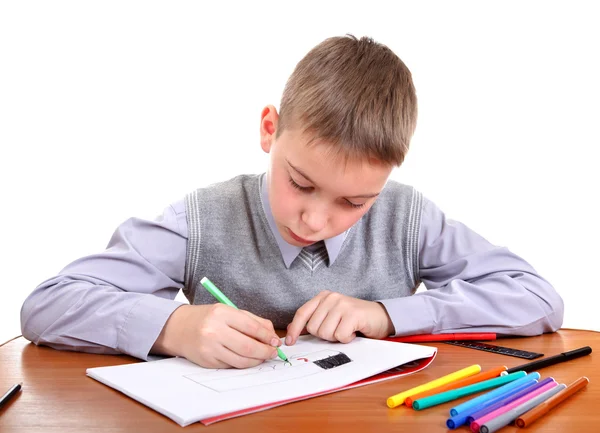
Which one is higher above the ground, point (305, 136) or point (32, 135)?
point (305, 136)

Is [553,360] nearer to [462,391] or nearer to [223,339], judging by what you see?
[462,391]

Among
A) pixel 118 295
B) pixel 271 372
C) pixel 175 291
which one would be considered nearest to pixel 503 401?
pixel 271 372

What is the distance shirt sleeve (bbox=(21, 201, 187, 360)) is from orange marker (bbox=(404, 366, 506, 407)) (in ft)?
1.21

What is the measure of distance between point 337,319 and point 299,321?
6 cm

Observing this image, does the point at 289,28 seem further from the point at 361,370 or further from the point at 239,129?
the point at 361,370

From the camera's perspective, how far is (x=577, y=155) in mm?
2279

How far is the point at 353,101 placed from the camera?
1.03 meters

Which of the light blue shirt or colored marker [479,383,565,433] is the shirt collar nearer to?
the light blue shirt

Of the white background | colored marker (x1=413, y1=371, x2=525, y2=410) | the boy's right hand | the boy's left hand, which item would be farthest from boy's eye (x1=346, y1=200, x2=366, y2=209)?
the white background

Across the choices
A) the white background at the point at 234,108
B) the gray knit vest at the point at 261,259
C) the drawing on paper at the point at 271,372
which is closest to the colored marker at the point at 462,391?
the drawing on paper at the point at 271,372

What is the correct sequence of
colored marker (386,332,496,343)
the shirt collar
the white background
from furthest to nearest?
1. the white background
2. the shirt collar
3. colored marker (386,332,496,343)

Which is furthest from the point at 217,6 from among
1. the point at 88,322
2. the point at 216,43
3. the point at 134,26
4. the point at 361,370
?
the point at 361,370

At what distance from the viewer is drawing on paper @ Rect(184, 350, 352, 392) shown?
813mm

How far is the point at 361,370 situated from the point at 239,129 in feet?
4.64
